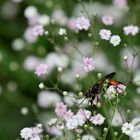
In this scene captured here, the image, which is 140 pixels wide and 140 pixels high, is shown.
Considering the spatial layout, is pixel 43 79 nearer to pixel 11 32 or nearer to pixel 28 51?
pixel 28 51

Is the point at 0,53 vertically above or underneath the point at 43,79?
above

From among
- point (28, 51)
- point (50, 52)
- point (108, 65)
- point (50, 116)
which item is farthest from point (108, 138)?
point (28, 51)

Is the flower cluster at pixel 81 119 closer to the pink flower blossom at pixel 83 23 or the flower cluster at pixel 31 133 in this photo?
the flower cluster at pixel 31 133

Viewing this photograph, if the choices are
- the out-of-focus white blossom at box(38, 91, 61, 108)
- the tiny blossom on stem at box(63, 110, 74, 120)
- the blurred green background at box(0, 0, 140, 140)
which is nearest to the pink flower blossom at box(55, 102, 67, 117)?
the tiny blossom on stem at box(63, 110, 74, 120)

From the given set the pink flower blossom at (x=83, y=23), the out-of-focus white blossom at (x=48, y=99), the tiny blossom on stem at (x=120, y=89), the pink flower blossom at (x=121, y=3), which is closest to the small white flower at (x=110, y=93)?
the tiny blossom on stem at (x=120, y=89)

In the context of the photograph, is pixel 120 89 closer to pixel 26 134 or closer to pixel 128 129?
pixel 128 129

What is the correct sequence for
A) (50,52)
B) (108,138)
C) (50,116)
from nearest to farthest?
(108,138) → (50,116) → (50,52)

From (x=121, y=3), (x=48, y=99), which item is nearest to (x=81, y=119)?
(x=48, y=99)

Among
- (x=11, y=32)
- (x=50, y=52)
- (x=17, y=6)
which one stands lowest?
(x=50, y=52)

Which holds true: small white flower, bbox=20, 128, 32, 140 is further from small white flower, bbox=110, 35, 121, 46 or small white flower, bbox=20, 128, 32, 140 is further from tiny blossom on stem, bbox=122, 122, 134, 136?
small white flower, bbox=110, 35, 121, 46
